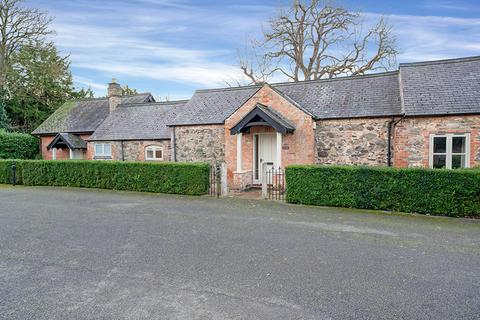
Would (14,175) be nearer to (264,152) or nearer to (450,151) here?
(264,152)

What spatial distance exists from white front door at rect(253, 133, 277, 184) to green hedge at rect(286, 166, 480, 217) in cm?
377

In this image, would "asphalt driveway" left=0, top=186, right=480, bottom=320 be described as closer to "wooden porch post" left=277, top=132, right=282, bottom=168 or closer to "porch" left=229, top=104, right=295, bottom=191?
"wooden porch post" left=277, top=132, right=282, bottom=168

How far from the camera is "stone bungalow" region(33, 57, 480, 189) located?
12.3m

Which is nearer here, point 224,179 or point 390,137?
point 224,179

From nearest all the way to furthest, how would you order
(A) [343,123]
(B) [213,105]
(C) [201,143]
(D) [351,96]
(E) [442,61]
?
(A) [343,123] → (E) [442,61] → (D) [351,96] → (C) [201,143] → (B) [213,105]

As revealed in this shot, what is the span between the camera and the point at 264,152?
15.0 metres

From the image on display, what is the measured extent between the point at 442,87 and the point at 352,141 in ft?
14.7

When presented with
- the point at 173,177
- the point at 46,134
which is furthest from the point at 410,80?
the point at 46,134

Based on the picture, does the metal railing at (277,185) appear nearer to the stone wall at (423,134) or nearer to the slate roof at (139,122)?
the stone wall at (423,134)

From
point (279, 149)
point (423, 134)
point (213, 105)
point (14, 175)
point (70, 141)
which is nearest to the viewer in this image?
point (423, 134)

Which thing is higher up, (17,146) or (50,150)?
(17,146)

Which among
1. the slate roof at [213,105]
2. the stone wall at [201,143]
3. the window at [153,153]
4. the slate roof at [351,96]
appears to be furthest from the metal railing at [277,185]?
the window at [153,153]

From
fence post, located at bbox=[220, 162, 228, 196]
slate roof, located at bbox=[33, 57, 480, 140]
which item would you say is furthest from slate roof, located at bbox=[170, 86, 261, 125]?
fence post, located at bbox=[220, 162, 228, 196]

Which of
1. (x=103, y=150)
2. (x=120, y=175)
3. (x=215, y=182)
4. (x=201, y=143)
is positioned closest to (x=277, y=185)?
(x=215, y=182)
